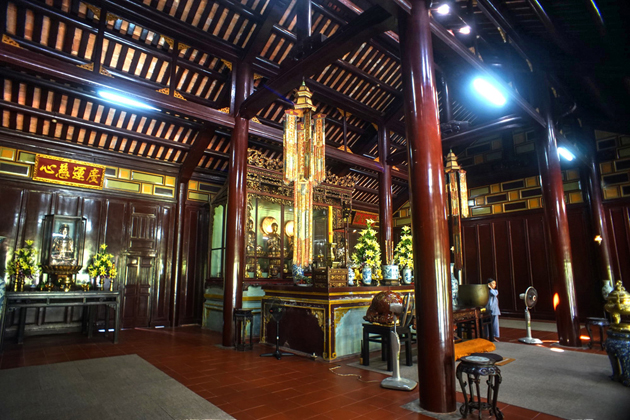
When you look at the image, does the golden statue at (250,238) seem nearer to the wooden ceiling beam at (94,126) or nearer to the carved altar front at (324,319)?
the wooden ceiling beam at (94,126)

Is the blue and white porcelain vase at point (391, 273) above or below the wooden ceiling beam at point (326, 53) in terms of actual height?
below

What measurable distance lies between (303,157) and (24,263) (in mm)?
5132

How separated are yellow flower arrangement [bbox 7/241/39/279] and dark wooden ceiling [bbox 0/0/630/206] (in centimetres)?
220

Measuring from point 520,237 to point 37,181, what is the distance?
1141 centimetres

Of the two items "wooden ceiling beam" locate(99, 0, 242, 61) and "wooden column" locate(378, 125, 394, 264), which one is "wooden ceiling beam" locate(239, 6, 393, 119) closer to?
"wooden ceiling beam" locate(99, 0, 242, 61)

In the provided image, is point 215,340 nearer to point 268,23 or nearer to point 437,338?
point 437,338

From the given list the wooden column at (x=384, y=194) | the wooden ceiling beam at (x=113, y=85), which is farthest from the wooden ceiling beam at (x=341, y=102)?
the wooden ceiling beam at (x=113, y=85)

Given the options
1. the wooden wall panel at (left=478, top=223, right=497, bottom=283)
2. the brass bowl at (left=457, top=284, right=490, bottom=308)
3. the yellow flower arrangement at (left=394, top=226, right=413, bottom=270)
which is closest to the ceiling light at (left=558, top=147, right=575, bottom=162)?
the wooden wall panel at (left=478, top=223, right=497, bottom=283)

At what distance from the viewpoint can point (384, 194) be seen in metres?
8.57

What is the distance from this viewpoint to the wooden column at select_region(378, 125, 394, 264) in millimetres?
8352

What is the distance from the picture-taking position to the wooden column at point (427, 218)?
275 cm

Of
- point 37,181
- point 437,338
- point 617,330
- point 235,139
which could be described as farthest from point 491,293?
point 37,181

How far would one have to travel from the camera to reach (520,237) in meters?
9.35

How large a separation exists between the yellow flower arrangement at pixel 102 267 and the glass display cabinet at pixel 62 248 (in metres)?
0.24
